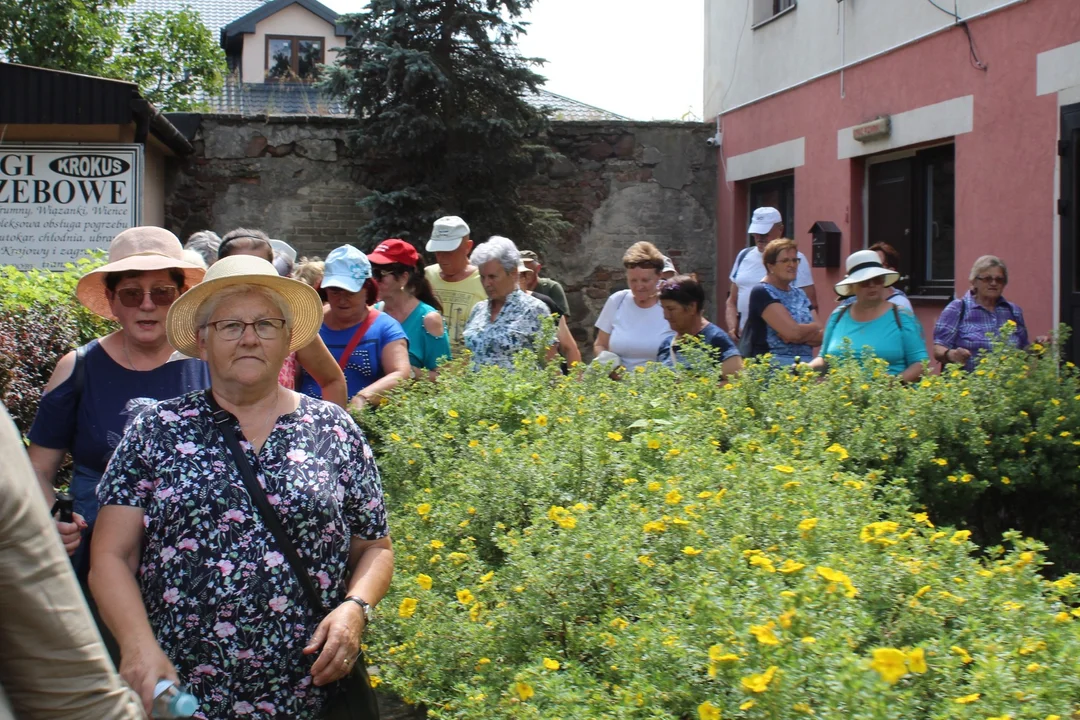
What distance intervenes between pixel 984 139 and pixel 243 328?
341 inches

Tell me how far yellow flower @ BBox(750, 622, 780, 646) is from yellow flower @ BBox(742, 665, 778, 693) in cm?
6

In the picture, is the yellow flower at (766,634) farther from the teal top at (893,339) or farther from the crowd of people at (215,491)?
the teal top at (893,339)

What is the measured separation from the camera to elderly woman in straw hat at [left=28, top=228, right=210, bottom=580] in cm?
328

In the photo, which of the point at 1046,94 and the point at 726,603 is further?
the point at 1046,94

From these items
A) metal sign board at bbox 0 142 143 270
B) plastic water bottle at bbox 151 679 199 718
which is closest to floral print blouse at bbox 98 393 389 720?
plastic water bottle at bbox 151 679 199 718

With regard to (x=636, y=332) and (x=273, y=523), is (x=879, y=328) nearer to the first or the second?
(x=636, y=332)

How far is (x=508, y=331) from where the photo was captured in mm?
6375

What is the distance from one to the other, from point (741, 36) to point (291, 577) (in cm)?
1347

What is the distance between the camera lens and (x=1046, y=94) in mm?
9352

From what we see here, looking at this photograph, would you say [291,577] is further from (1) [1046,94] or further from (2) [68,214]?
(2) [68,214]

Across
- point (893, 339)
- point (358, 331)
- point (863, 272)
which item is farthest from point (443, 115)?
point (358, 331)

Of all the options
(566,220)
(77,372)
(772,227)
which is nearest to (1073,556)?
(77,372)

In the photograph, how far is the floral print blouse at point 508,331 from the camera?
634cm

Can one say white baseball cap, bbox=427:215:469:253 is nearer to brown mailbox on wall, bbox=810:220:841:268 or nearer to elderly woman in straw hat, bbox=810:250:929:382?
elderly woman in straw hat, bbox=810:250:929:382
